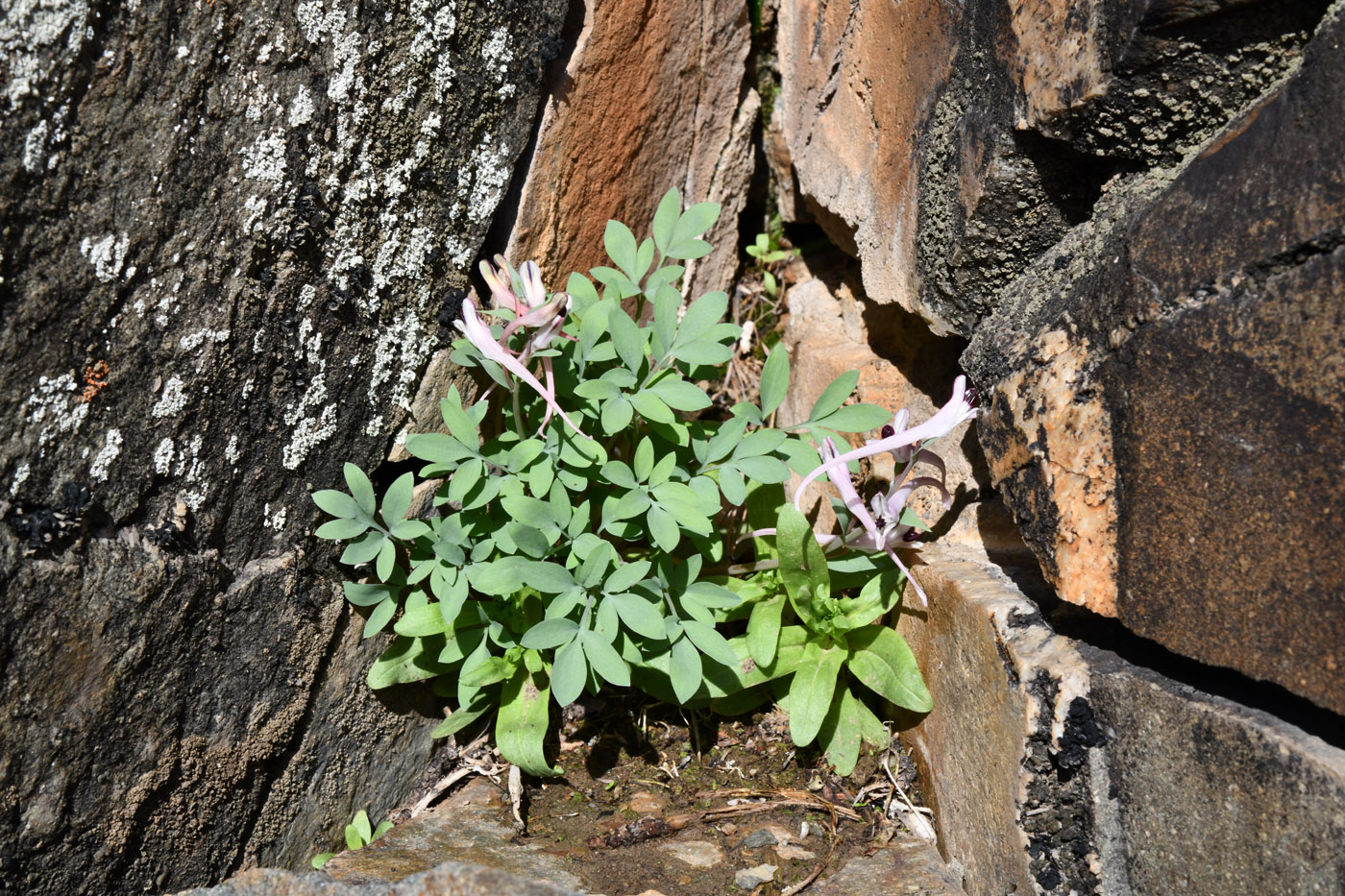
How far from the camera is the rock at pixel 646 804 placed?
2.12m

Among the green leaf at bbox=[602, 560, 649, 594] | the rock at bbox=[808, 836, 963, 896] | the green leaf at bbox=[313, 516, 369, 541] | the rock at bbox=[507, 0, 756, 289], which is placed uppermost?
the rock at bbox=[507, 0, 756, 289]

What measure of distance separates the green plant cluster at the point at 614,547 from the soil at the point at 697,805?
0.34 ft

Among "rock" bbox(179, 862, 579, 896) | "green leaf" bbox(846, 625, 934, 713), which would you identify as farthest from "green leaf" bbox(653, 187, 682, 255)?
"rock" bbox(179, 862, 579, 896)

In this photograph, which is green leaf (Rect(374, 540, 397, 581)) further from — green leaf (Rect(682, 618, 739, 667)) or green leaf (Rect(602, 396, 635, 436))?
green leaf (Rect(682, 618, 739, 667))

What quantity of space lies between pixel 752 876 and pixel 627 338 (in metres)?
1.10

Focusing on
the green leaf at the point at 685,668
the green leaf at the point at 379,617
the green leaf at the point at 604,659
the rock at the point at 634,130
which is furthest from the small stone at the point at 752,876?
the rock at the point at 634,130

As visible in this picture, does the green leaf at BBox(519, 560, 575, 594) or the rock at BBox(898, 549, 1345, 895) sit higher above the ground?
the green leaf at BBox(519, 560, 575, 594)

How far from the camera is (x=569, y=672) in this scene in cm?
179

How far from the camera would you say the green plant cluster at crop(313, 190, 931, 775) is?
1.90 metres

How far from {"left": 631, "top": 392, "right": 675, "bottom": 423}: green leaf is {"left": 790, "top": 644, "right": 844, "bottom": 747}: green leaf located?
0.64m

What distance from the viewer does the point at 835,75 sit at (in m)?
2.60

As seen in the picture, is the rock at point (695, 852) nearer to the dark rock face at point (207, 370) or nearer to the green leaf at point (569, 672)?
the green leaf at point (569, 672)

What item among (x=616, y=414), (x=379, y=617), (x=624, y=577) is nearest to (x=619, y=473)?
(x=616, y=414)

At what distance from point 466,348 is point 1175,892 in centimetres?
163
